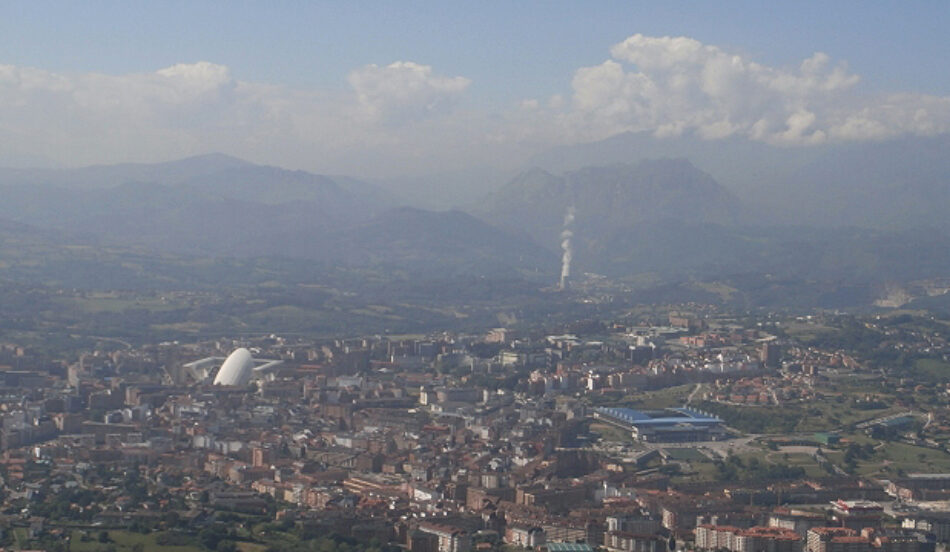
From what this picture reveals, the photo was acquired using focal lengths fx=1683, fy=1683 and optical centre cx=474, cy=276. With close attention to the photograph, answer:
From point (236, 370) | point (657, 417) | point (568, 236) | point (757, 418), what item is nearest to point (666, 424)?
point (657, 417)

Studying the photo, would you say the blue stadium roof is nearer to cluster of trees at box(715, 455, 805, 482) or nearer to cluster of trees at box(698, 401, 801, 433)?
cluster of trees at box(698, 401, 801, 433)

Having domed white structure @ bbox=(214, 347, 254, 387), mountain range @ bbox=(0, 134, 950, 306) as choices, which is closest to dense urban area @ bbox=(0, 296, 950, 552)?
domed white structure @ bbox=(214, 347, 254, 387)

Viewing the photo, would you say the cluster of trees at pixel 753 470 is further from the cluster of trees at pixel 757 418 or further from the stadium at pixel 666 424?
the cluster of trees at pixel 757 418

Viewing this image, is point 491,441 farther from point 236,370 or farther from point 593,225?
point 593,225

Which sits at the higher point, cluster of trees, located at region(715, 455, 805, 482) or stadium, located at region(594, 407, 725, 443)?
stadium, located at region(594, 407, 725, 443)

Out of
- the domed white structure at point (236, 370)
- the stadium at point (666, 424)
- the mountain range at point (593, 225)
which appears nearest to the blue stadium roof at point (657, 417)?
the stadium at point (666, 424)
